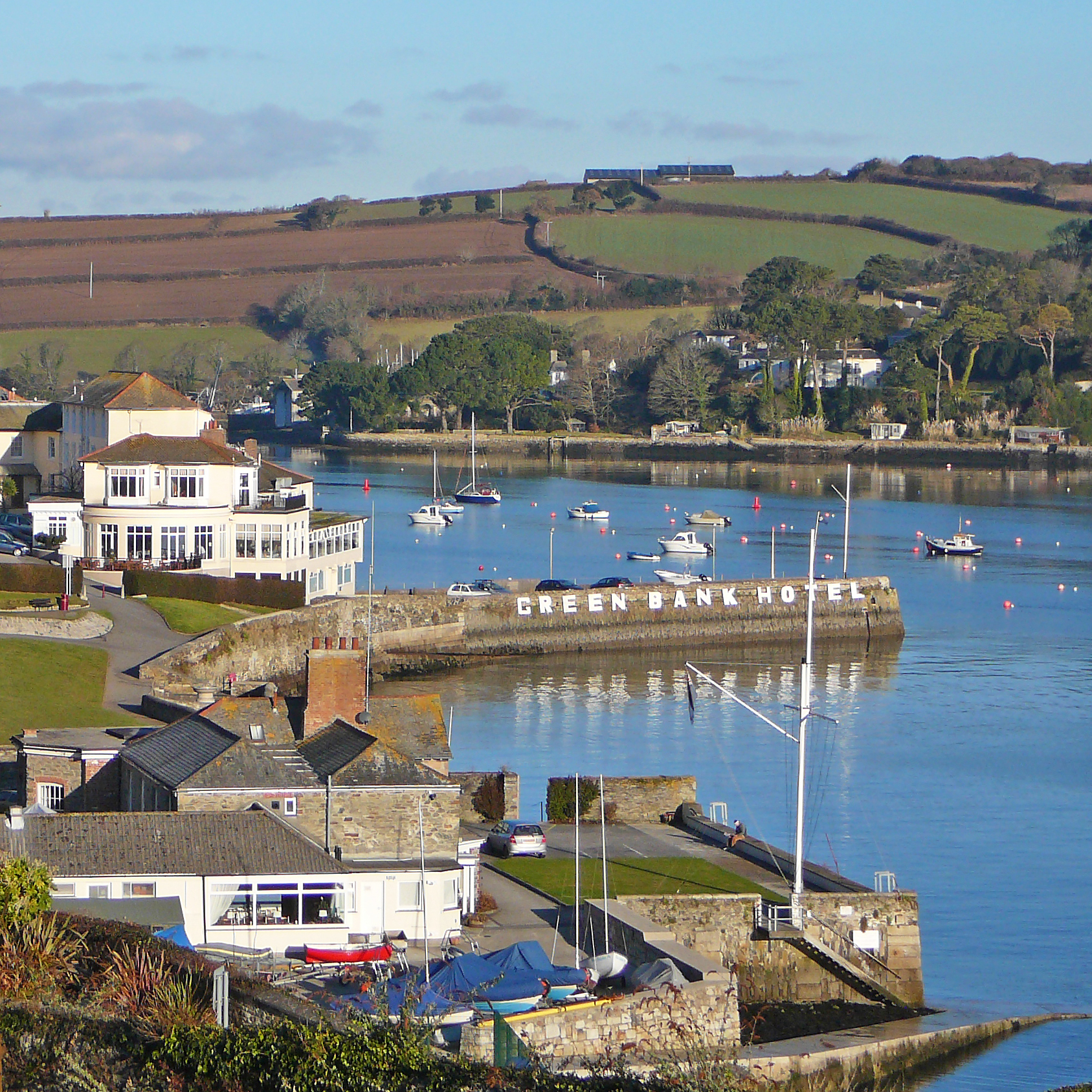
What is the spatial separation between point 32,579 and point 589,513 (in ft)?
166

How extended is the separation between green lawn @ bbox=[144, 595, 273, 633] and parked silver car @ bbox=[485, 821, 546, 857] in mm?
19778

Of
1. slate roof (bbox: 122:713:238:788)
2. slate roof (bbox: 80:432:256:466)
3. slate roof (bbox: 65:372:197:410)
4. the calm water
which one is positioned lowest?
the calm water

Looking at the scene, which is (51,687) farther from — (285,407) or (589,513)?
(285,407)

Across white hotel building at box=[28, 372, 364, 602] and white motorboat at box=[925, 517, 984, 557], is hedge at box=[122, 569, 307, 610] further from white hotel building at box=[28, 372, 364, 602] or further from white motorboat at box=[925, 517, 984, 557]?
white motorboat at box=[925, 517, 984, 557]

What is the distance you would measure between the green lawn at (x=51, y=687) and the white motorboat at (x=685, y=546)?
39.4m

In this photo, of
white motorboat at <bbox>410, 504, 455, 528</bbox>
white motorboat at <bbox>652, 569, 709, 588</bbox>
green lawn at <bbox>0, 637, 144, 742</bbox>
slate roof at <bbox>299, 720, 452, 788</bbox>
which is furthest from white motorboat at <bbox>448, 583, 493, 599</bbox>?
white motorboat at <bbox>410, 504, 455, 528</bbox>

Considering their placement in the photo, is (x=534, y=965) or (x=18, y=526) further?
(x=18, y=526)

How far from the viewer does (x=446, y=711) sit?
43.8 m

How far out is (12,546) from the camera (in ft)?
169

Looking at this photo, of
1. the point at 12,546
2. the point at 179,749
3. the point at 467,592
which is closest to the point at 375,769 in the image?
the point at 179,749

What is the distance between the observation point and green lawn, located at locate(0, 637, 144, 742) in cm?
3231

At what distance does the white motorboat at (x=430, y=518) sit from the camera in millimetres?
90875

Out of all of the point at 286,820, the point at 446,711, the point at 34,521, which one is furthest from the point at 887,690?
the point at 286,820

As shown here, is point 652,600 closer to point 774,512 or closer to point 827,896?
point 827,896
